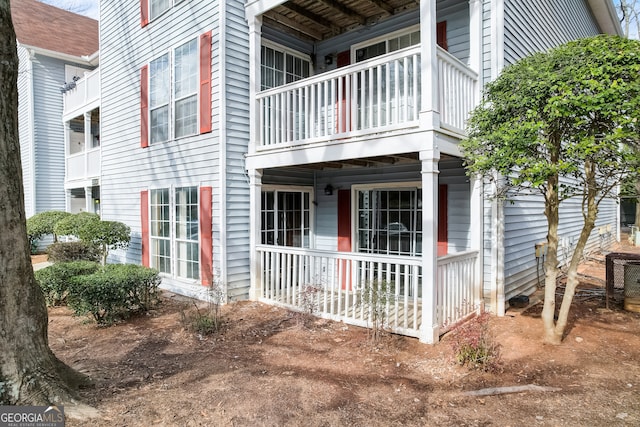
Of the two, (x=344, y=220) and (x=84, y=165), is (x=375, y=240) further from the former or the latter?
(x=84, y=165)

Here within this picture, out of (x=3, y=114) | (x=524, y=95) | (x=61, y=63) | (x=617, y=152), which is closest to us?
(x=3, y=114)

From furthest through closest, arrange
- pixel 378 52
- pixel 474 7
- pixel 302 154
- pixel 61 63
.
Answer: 1. pixel 61 63
2. pixel 378 52
3. pixel 302 154
4. pixel 474 7

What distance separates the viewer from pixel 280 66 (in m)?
7.94

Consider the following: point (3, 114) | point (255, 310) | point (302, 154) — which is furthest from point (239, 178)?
point (3, 114)

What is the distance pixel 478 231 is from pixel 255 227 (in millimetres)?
3832

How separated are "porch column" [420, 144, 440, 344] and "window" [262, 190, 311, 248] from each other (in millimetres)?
3841

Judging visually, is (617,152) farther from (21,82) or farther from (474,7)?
(21,82)

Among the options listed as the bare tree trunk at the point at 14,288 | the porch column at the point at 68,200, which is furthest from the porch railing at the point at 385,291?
the porch column at the point at 68,200

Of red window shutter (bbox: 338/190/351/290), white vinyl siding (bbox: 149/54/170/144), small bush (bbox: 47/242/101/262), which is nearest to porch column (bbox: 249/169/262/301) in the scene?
red window shutter (bbox: 338/190/351/290)

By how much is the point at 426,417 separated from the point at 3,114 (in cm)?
409

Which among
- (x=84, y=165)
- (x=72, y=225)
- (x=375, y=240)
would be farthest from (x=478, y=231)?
(x=84, y=165)

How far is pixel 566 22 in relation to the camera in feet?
29.3

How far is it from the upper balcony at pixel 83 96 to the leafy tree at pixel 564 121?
11683 millimetres

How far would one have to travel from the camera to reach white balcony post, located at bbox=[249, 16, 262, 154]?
6.94 m
